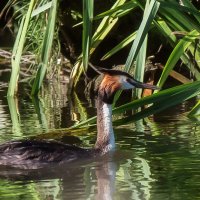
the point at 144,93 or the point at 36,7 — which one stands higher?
the point at 36,7

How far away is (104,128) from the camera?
7.80 m

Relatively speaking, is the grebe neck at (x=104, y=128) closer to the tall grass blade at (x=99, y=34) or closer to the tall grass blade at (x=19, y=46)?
the tall grass blade at (x=19, y=46)

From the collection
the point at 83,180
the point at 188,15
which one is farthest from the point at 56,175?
the point at 188,15

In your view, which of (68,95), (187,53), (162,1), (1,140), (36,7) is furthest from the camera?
(68,95)

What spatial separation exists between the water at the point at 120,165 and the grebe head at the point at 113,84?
0.45 metres

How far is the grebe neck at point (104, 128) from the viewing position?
25.3ft

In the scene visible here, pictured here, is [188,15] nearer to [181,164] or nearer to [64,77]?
[181,164]

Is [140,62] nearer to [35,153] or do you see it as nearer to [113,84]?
[113,84]

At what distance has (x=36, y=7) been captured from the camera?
1031 cm

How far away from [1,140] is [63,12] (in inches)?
155

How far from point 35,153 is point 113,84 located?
958 mm

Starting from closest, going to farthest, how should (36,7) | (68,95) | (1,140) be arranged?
1. (1,140)
2. (36,7)
3. (68,95)

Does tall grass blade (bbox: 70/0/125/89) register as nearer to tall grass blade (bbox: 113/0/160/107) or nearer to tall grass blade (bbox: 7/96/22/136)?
tall grass blade (bbox: 7/96/22/136)

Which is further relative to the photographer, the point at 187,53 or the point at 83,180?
the point at 187,53
